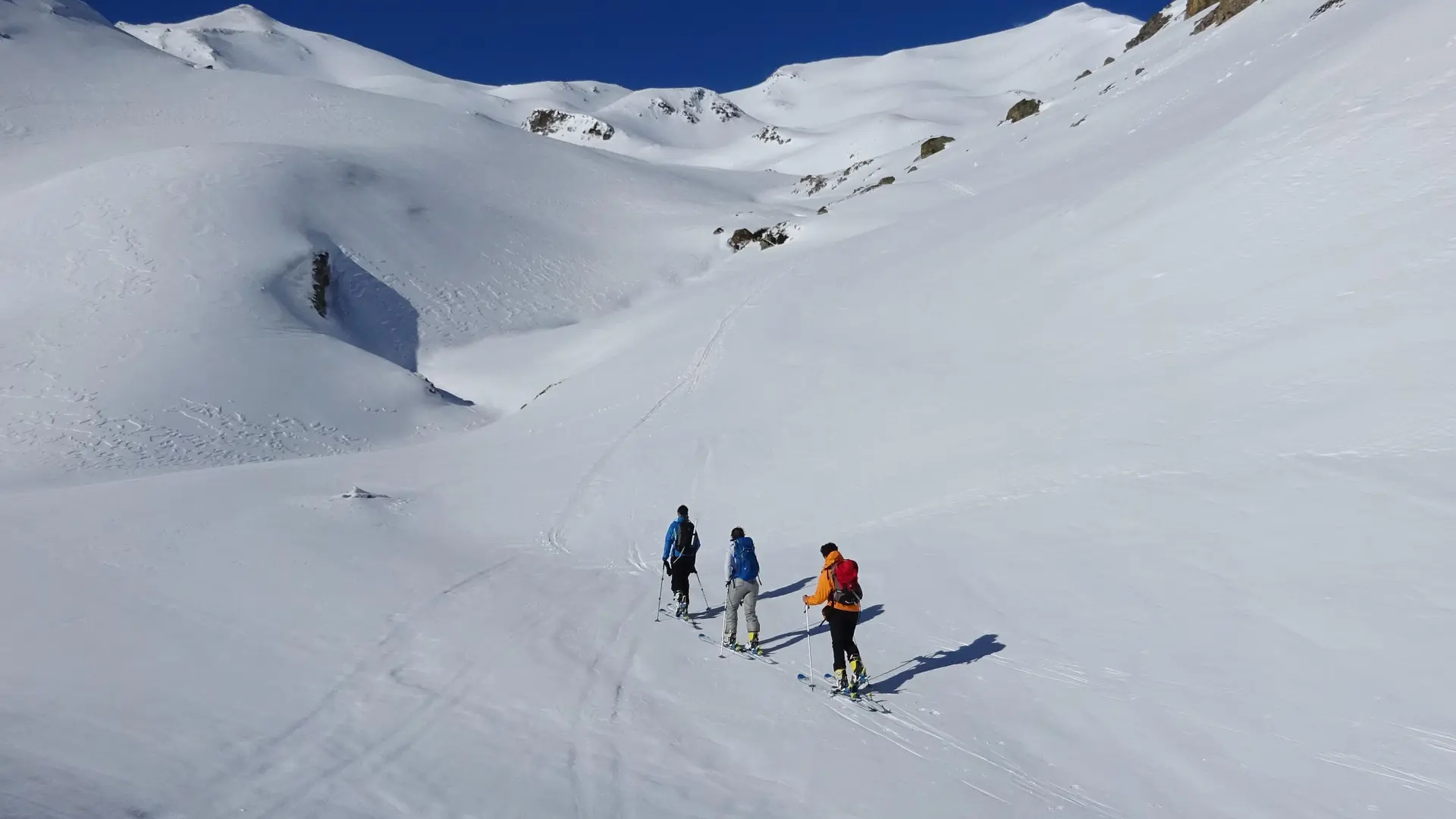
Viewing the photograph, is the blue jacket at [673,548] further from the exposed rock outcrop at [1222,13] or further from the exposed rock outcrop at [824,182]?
the exposed rock outcrop at [824,182]

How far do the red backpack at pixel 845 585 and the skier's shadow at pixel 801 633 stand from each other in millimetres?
1865

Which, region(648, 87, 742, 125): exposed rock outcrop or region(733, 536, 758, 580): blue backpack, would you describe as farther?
region(648, 87, 742, 125): exposed rock outcrop

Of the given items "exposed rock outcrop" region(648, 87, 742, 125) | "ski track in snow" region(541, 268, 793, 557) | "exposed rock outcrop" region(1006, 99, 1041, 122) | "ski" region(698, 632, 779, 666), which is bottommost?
"ski" region(698, 632, 779, 666)

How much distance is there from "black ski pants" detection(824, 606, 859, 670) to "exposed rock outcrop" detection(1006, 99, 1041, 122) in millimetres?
51524

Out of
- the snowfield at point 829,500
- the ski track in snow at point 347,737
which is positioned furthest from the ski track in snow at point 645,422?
the ski track in snow at point 347,737

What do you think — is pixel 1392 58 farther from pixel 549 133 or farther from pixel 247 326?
pixel 549 133

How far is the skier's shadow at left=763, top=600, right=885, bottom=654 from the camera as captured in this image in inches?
407

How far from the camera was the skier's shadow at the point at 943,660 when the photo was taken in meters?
8.96

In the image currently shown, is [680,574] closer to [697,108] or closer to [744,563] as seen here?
[744,563]

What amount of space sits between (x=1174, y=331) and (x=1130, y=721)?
9007mm

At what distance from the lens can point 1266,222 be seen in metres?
15.4

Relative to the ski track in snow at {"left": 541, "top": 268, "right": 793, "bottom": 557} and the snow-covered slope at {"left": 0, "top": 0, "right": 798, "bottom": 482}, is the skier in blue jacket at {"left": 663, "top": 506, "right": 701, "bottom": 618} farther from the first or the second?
the snow-covered slope at {"left": 0, "top": 0, "right": 798, "bottom": 482}

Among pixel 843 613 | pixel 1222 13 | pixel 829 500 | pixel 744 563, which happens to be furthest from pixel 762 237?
pixel 843 613

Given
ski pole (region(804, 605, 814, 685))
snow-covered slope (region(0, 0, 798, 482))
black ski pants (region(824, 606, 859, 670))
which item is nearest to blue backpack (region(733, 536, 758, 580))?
ski pole (region(804, 605, 814, 685))
